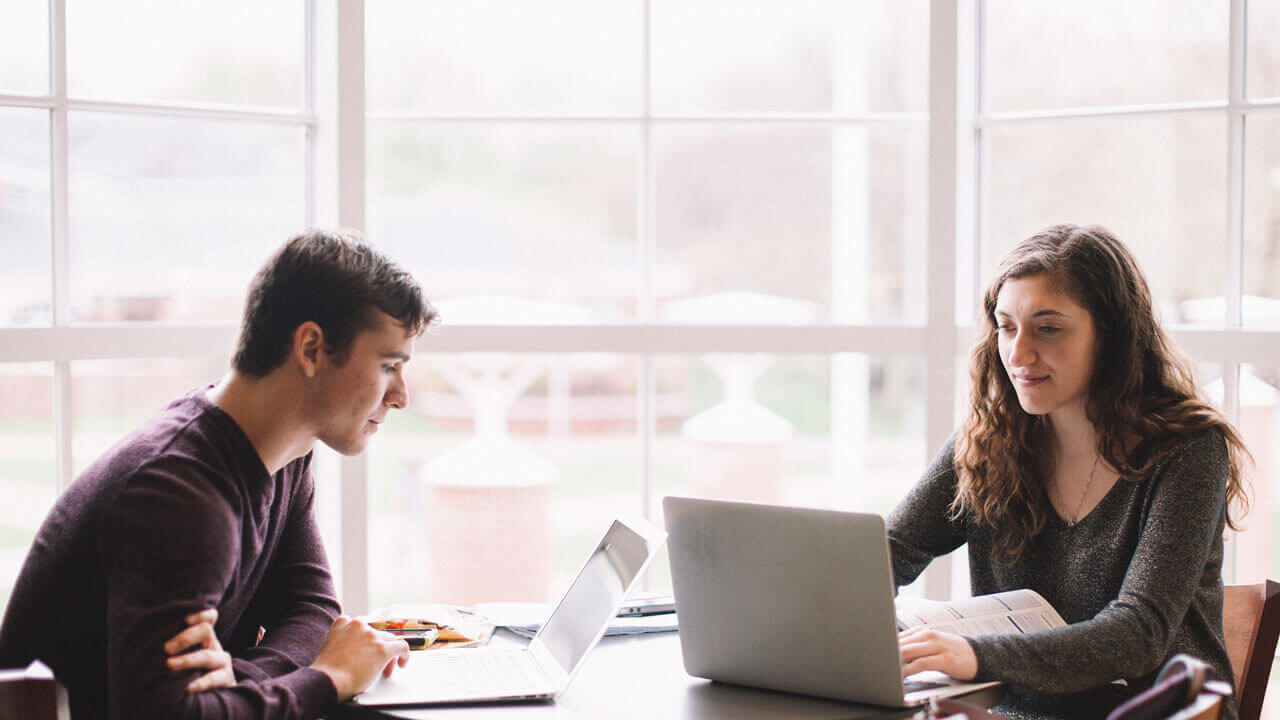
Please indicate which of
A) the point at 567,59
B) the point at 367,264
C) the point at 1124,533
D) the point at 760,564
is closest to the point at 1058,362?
the point at 1124,533

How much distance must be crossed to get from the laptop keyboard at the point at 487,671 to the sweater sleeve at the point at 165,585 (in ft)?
0.81

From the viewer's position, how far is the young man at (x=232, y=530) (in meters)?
1.43

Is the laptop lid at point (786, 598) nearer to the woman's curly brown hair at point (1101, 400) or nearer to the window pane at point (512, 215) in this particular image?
the woman's curly brown hair at point (1101, 400)

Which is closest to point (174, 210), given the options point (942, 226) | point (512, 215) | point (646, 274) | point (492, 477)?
point (512, 215)

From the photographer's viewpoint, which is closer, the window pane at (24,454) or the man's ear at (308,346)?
the man's ear at (308,346)

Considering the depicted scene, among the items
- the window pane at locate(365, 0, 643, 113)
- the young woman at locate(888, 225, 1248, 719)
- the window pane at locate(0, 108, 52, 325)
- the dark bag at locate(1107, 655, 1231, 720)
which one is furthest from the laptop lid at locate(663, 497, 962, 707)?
the window pane at locate(0, 108, 52, 325)

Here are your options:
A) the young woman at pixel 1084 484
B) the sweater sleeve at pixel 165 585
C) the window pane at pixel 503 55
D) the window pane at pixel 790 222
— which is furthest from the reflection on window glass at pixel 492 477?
the sweater sleeve at pixel 165 585

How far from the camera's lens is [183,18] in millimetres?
2723

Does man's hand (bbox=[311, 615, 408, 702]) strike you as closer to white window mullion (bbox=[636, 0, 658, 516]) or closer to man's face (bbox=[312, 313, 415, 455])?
man's face (bbox=[312, 313, 415, 455])

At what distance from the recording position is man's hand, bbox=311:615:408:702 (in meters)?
1.60

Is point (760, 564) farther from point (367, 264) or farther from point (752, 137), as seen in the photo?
point (752, 137)

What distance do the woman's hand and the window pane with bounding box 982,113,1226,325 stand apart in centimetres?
146

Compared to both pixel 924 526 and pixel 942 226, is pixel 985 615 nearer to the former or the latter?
pixel 924 526

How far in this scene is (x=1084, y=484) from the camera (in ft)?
6.60
